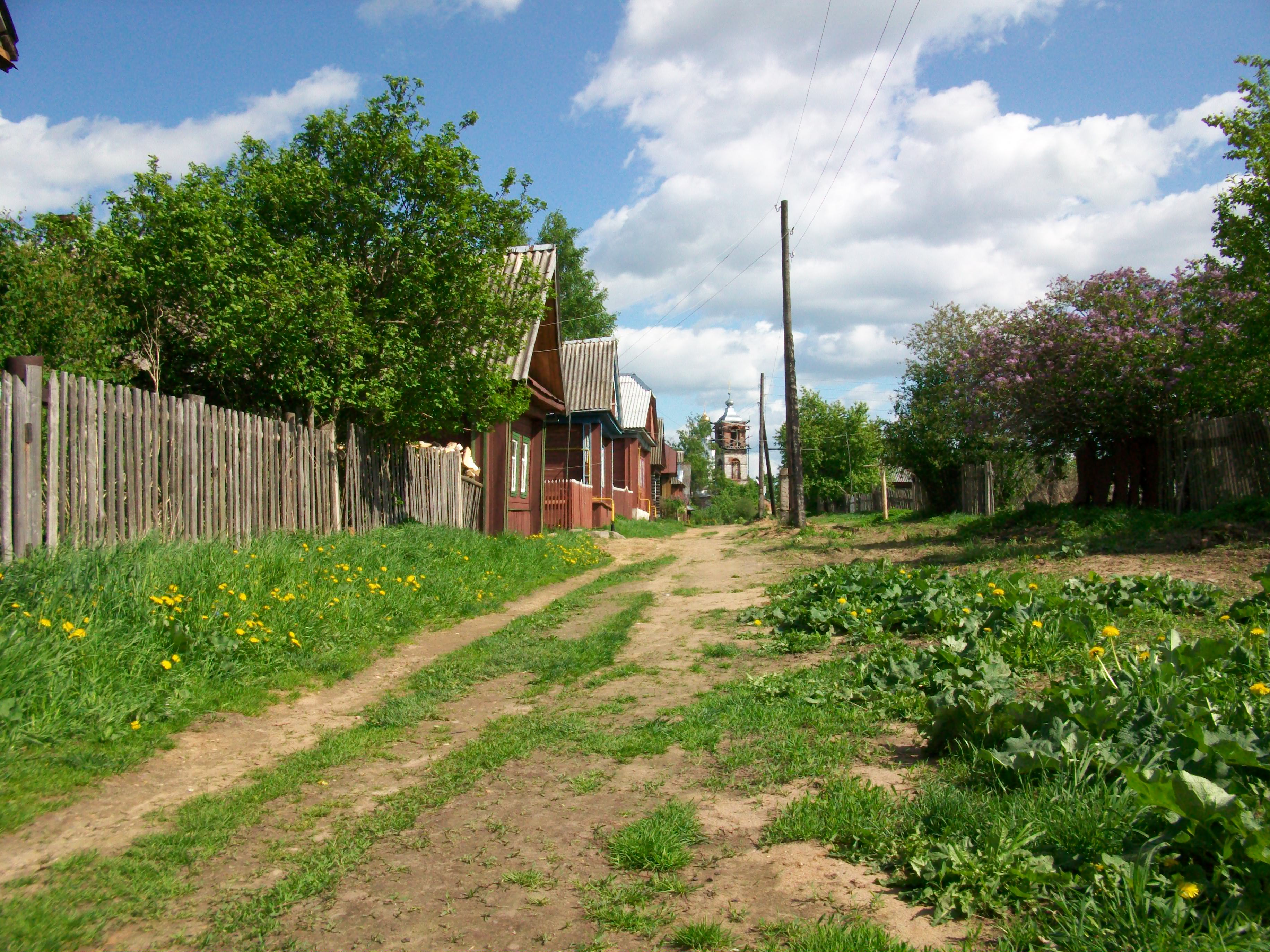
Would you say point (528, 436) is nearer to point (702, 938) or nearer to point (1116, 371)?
point (1116, 371)

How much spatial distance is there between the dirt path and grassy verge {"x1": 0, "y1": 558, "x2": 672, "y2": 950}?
13cm

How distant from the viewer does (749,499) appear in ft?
205

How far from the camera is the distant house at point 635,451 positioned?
3509 cm

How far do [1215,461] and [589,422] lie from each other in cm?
1807

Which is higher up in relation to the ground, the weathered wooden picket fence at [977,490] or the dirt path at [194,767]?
the weathered wooden picket fence at [977,490]

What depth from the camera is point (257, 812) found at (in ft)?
12.8

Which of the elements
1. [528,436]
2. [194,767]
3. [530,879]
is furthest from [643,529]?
[530,879]

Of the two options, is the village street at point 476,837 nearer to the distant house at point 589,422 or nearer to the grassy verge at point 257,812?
the grassy verge at point 257,812

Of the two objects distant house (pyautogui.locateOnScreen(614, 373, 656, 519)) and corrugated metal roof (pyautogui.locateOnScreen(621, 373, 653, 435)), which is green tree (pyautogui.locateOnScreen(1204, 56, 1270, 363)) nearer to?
distant house (pyautogui.locateOnScreen(614, 373, 656, 519))

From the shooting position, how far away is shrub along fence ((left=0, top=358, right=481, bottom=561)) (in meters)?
6.07

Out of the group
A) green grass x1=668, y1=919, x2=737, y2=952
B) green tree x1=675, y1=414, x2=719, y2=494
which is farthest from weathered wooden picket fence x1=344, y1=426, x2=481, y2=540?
green tree x1=675, y1=414, x2=719, y2=494

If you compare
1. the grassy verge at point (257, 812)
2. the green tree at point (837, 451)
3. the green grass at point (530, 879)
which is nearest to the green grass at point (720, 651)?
the grassy verge at point (257, 812)

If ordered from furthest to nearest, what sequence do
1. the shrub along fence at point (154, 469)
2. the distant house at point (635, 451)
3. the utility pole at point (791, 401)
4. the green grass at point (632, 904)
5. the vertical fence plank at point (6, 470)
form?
1. the distant house at point (635, 451)
2. the utility pole at point (791, 401)
3. the shrub along fence at point (154, 469)
4. the vertical fence plank at point (6, 470)
5. the green grass at point (632, 904)

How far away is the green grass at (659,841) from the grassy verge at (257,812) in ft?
3.52
